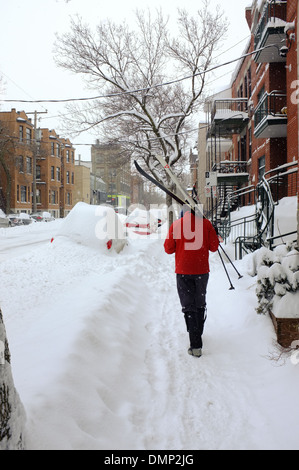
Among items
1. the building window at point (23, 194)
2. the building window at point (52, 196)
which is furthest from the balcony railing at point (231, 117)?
the building window at point (52, 196)

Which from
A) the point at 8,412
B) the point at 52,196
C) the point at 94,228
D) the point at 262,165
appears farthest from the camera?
the point at 52,196

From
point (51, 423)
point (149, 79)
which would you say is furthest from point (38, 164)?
point (51, 423)

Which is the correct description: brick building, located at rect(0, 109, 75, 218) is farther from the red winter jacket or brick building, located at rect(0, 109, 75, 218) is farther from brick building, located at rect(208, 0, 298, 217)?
the red winter jacket

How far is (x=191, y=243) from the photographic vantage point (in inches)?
168

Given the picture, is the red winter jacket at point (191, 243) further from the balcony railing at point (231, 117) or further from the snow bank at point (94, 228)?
the balcony railing at point (231, 117)

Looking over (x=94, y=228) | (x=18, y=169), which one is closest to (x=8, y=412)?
(x=94, y=228)

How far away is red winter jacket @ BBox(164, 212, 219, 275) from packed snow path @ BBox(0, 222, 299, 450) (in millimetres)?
1061

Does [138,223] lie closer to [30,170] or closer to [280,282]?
[280,282]

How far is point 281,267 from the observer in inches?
159

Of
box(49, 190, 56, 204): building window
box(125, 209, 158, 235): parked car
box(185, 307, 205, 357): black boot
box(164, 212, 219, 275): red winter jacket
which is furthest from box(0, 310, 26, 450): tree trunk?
box(49, 190, 56, 204): building window

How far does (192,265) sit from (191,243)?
0.90 ft
